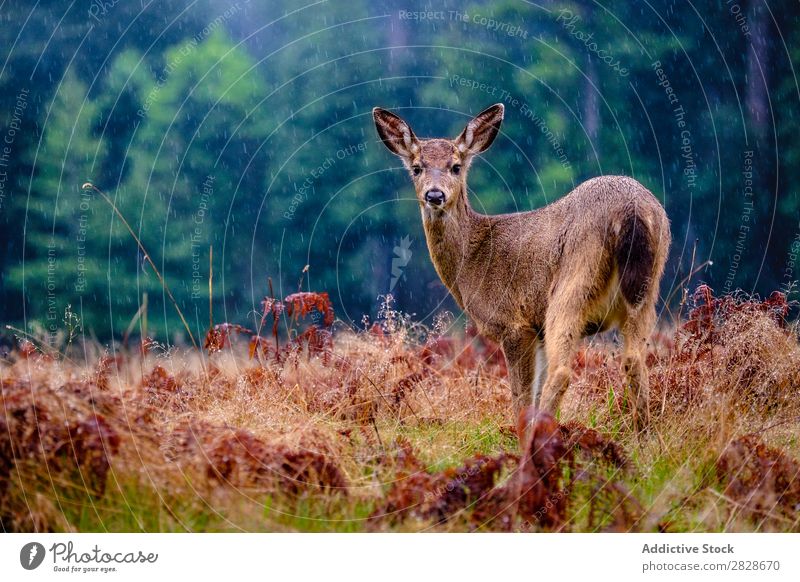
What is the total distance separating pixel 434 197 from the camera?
19.4 ft

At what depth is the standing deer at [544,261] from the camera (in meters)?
5.29

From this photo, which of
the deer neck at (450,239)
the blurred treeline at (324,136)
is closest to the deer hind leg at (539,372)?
the deer neck at (450,239)

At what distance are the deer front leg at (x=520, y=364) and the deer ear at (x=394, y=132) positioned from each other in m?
1.68

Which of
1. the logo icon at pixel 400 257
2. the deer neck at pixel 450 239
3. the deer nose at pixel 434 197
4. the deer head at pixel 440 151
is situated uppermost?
the deer head at pixel 440 151

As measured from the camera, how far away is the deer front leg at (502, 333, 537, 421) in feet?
19.2

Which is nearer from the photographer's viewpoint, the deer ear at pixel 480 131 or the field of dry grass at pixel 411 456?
the field of dry grass at pixel 411 456

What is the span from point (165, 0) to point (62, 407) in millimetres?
16189

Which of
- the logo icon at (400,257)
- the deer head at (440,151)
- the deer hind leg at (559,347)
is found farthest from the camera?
the logo icon at (400,257)

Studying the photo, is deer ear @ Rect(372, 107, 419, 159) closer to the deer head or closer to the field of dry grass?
the deer head

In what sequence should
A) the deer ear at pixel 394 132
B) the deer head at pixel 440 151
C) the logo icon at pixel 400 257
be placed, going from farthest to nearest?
1. the logo icon at pixel 400 257
2. the deer ear at pixel 394 132
3. the deer head at pixel 440 151

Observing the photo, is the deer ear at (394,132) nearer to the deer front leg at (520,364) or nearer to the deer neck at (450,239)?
the deer neck at (450,239)

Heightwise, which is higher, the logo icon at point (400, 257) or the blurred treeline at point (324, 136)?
the blurred treeline at point (324, 136)
